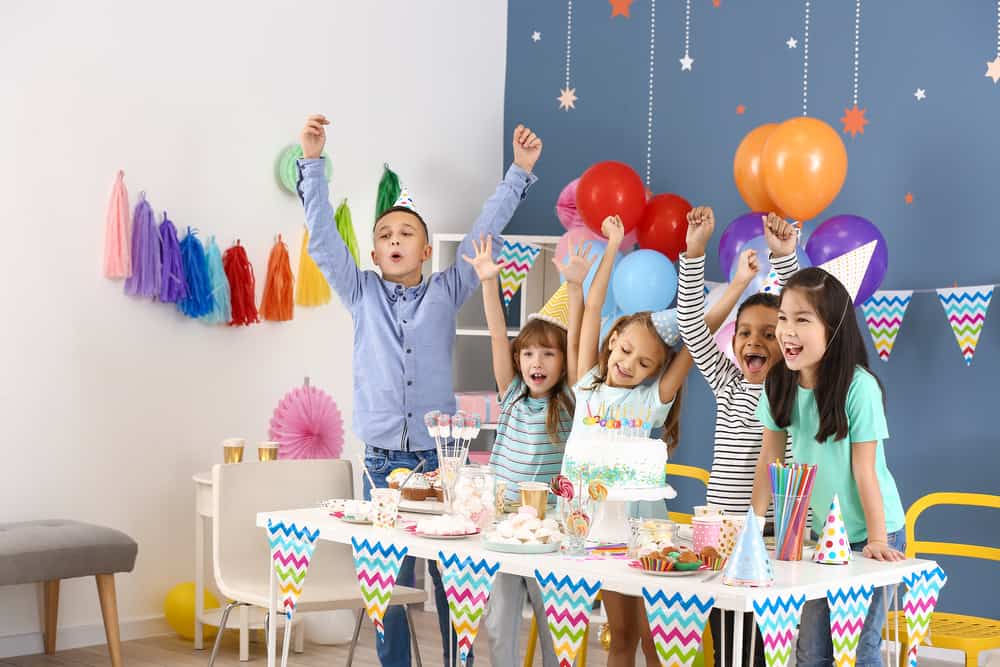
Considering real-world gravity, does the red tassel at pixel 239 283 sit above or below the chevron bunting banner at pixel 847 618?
above

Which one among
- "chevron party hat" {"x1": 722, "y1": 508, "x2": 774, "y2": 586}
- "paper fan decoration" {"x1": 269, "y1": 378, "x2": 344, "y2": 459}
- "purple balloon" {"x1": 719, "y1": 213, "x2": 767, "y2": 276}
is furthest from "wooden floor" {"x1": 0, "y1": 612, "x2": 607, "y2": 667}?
"chevron party hat" {"x1": 722, "y1": 508, "x2": 774, "y2": 586}

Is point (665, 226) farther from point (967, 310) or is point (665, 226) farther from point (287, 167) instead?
point (287, 167)

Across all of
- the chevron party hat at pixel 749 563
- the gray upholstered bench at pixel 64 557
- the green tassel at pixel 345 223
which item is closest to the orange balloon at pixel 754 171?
the green tassel at pixel 345 223

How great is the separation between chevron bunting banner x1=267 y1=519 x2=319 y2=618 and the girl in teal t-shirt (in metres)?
1.12

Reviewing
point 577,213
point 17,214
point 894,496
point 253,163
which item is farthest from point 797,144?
point 17,214

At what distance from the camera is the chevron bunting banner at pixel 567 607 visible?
233 cm

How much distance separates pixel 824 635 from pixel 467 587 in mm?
717

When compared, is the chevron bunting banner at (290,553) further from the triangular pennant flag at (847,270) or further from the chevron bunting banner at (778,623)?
the triangular pennant flag at (847,270)

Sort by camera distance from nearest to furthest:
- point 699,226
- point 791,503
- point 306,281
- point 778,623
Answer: point 778,623, point 791,503, point 699,226, point 306,281

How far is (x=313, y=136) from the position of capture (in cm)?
332

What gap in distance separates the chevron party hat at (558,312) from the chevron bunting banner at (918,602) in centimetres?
121

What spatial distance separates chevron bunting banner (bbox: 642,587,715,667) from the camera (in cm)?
217

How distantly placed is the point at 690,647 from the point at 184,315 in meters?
2.97

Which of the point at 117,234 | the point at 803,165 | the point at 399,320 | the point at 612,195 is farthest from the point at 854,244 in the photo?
the point at 117,234
